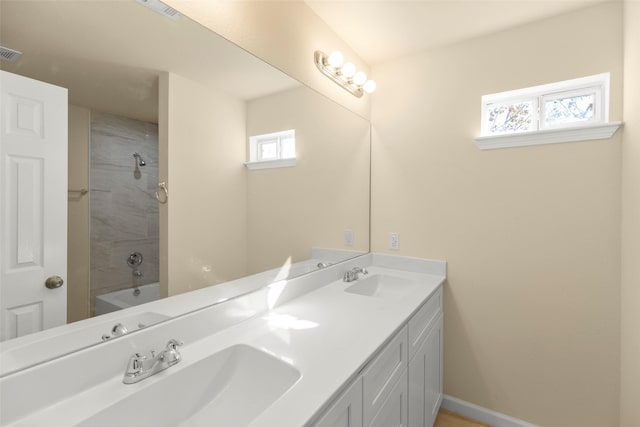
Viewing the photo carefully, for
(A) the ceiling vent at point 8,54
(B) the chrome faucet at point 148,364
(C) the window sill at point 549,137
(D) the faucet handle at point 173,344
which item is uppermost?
(C) the window sill at point 549,137

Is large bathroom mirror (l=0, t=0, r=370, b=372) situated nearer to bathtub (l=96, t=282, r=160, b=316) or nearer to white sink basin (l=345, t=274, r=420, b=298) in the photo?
bathtub (l=96, t=282, r=160, b=316)

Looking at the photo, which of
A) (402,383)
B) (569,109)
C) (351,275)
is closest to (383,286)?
(351,275)

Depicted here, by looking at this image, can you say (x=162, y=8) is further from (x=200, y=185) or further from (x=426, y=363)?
(x=426, y=363)

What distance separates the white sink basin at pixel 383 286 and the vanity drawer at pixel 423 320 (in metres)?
0.16

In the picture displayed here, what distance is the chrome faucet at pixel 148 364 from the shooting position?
816 mm

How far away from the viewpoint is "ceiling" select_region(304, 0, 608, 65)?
1666 mm

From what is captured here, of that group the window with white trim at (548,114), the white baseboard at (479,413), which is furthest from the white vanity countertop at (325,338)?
the window with white trim at (548,114)

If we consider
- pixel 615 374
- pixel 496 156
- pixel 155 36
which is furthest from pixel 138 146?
pixel 615 374

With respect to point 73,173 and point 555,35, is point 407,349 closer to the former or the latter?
point 73,173

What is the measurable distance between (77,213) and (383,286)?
174 cm

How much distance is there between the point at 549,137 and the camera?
172 cm

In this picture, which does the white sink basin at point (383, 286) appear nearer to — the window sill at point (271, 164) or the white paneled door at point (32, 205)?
the window sill at point (271, 164)

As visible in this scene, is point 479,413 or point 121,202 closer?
point 121,202

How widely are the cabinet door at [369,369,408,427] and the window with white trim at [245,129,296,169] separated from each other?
1090mm
